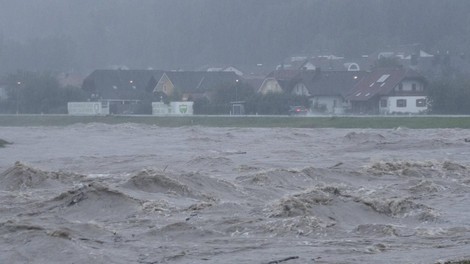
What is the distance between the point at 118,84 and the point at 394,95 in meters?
23.8

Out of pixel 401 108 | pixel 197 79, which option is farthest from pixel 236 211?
pixel 197 79

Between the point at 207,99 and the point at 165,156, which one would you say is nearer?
the point at 165,156

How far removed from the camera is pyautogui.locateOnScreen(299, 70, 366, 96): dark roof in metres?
77.2

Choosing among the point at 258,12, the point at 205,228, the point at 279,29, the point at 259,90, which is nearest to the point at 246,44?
the point at 279,29

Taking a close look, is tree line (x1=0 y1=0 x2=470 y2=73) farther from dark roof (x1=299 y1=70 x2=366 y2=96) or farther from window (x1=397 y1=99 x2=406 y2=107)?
window (x1=397 y1=99 x2=406 y2=107)

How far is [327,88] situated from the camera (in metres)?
77.9

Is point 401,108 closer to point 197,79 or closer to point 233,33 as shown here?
point 197,79

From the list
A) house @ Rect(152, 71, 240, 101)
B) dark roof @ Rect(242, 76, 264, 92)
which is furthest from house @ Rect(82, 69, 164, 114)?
dark roof @ Rect(242, 76, 264, 92)

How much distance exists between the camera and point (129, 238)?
15766 mm

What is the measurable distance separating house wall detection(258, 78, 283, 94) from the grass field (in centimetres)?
1491

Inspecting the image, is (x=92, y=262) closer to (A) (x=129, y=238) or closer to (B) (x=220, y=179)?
(A) (x=129, y=238)

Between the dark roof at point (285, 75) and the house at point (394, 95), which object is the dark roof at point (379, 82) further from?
the dark roof at point (285, 75)

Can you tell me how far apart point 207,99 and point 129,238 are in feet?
196

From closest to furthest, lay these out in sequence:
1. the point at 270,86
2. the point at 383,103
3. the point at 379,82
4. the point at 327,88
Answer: the point at 383,103 < the point at 379,82 < the point at 327,88 < the point at 270,86
